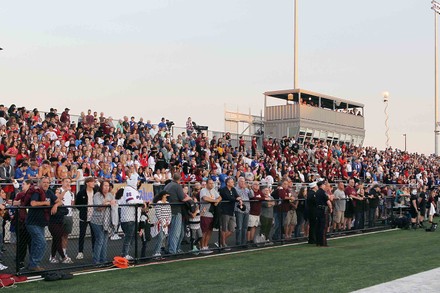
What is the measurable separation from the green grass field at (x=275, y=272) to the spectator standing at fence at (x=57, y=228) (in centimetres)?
95

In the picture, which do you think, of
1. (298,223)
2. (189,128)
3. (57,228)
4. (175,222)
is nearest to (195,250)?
(175,222)

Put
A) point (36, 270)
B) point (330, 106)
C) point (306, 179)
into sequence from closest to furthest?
point (36, 270) < point (306, 179) < point (330, 106)

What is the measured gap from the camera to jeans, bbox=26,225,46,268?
36.1 ft

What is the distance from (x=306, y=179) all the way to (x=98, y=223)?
18410 millimetres

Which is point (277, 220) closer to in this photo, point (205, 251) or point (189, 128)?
point (205, 251)

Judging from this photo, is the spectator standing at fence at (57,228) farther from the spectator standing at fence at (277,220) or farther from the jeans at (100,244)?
the spectator standing at fence at (277,220)

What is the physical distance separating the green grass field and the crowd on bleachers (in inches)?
57.3

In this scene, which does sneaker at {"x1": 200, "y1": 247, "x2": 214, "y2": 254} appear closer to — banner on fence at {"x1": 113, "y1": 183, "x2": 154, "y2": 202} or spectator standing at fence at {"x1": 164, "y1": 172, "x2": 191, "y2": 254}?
spectator standing at fence at {"x1": 164, "y1": 172, "x2": 191, "y2": 254}

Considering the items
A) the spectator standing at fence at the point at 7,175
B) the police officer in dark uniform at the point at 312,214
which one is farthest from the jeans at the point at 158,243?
the police officer in dark uniform at the point at 312,214

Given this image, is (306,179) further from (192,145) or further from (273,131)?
(273,131)

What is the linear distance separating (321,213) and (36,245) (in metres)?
8.61

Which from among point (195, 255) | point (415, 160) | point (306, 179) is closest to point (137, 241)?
point (195, 255)

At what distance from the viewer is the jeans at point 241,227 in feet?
51.5

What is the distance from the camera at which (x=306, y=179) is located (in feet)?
96.2
